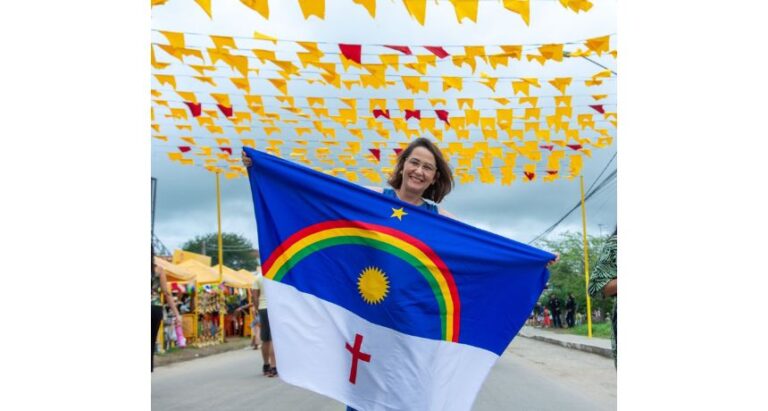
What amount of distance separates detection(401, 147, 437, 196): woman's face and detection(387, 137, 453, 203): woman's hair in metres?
0.05

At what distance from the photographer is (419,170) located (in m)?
3.92

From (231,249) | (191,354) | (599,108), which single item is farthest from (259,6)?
(231,249)

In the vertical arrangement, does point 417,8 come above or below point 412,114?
Result: above

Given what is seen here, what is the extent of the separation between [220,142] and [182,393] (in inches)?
316

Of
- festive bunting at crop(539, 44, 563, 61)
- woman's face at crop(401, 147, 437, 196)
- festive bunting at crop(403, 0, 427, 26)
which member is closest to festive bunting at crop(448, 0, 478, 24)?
festive bunting at crop(403, 0, 427, 26)

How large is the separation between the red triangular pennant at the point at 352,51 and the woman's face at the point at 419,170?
242 inches

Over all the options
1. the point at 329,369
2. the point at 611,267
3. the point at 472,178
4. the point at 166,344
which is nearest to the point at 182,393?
the point at 329,369

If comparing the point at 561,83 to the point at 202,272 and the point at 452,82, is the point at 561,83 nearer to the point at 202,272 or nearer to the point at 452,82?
the point at 452,82

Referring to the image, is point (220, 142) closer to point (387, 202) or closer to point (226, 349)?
point (226, 349)

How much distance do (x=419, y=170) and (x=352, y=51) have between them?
6294 mm

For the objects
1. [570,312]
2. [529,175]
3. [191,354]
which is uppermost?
[529,175]

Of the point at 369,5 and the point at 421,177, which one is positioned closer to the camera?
the point at 421,177

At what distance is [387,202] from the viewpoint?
12.8 ft

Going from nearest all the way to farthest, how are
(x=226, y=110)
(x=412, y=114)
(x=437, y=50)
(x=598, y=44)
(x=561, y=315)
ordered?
(x=598, y=44)
(x=437, y=50)
(x=226, y=110)
(x=412, y=114)
(x=561, y=315)
